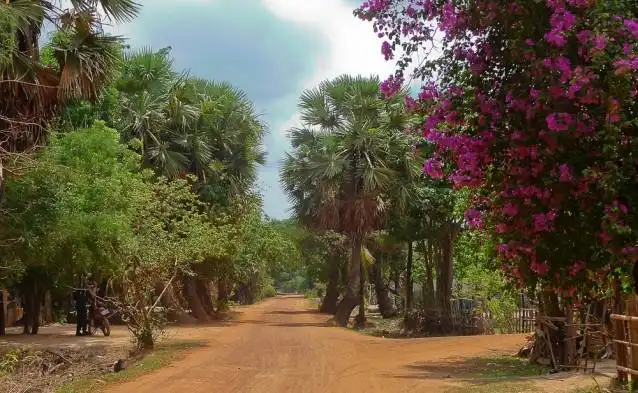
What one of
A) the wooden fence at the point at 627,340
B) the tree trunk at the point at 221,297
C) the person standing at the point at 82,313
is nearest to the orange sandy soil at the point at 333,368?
the wooden fence at the point at 627,340

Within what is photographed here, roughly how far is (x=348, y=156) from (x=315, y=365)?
14.3m

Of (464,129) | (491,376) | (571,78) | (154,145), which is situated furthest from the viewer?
(154,145)

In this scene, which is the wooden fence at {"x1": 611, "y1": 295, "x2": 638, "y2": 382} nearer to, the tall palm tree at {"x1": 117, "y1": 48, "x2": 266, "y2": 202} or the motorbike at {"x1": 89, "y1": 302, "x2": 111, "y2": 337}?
the motorbike at {"x1": 89, "y1": 302, "x2": 111, "y2": 337}

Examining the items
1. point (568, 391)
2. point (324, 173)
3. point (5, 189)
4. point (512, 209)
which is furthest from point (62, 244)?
point (324, 173)

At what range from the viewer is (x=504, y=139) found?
6133 millimetres

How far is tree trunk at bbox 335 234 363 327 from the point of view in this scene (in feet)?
96.3

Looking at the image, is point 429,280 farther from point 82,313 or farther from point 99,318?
point 82,313

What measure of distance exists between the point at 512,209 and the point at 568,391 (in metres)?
6.37

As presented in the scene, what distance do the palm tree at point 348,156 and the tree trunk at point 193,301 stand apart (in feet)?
25.2

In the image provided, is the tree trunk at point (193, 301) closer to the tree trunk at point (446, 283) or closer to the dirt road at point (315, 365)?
the dirt road at point (315, 365)

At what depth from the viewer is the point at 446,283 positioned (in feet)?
90.5

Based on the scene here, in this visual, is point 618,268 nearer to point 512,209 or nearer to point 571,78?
point 512,209

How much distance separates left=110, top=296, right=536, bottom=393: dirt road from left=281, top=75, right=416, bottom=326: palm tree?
22.5 feet

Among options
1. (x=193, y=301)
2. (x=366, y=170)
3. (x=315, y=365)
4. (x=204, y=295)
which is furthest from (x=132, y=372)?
(x=204, y=295)
